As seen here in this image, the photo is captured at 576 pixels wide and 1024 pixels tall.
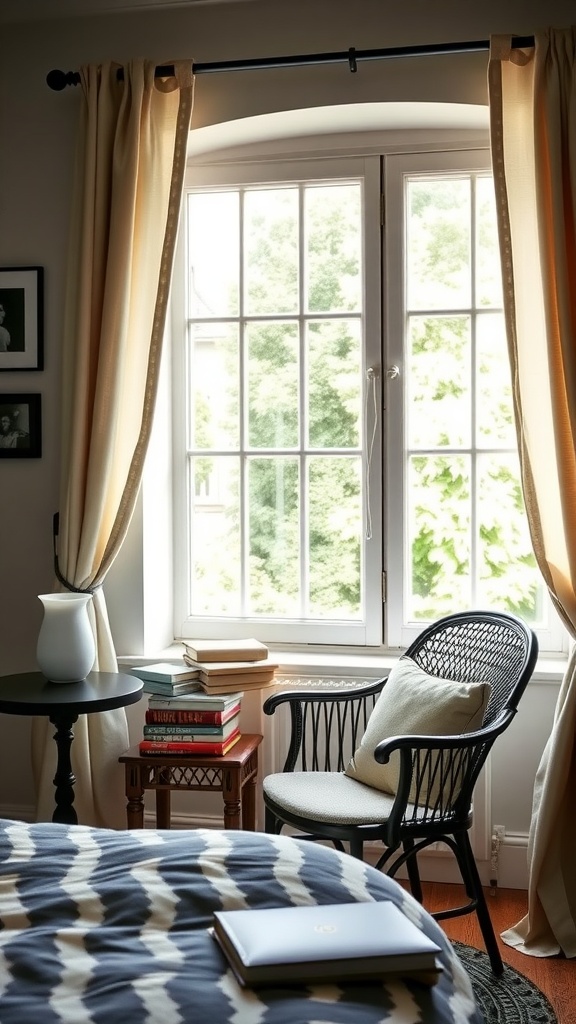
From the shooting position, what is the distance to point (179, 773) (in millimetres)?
3287

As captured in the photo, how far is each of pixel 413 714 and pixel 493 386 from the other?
129cm

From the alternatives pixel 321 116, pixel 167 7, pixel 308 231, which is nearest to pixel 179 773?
pixel 308 231

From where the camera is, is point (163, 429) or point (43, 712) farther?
point (163, 429)

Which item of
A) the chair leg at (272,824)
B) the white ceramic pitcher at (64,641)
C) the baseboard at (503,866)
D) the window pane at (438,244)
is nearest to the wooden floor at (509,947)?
the baseboard at (503,866)

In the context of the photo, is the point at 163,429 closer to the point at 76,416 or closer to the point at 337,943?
the point at 76,416

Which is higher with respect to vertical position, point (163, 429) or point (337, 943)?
point (163, 429)

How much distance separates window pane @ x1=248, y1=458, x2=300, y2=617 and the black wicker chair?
0.64 m

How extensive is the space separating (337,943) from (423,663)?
5.92ft

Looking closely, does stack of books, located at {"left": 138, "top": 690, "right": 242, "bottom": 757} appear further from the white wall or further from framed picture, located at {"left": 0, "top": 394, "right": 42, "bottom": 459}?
framed picture, located at {"left": 0, "top": 394, "right": 42, "bottom": 459}

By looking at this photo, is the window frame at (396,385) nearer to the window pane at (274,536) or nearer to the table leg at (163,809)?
the window pane at (274,536)

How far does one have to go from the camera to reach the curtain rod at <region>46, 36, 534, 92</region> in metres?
3.10

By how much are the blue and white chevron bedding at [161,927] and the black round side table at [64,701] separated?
850 mm

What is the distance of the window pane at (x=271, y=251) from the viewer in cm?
363

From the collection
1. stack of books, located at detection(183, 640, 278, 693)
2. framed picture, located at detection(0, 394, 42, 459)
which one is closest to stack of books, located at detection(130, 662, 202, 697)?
stack of books, located at detection(183, 640, 278, 693)
